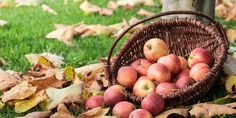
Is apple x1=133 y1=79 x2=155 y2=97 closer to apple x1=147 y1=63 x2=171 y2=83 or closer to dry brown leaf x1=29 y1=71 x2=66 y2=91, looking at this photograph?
apple x1=147 y1=63 x2=171 y2=83

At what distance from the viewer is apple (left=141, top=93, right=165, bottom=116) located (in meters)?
2.43

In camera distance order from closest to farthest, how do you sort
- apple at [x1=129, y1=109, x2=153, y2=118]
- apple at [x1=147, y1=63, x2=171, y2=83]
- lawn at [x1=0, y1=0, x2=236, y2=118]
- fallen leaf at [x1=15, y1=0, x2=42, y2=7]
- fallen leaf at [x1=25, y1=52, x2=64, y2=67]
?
1. apple at [x1=129, y1=109, x2=153, y2=118]
2. apple at [x1=147, y1=63, x2=171, y2=83]
3. fallen leaf at [x1=25, y1=52, x2=64, y2=67]
4. lawn at [x1=0, y1=0, x2=236, y2=118]
5. fallen leaf at [x1=15, y1=0, x2=42, y2=7]

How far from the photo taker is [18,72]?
3.17 metres

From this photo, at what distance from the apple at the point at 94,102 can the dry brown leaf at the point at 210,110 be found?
46cm

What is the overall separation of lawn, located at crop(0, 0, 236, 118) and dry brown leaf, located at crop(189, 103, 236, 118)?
33cm

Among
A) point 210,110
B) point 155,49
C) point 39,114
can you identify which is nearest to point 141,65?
point 155,49

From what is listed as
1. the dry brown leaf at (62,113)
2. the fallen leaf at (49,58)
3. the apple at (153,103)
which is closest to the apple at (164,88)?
the apple at (153,103)

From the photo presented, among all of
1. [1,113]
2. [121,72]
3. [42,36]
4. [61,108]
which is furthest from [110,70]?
[42,36]

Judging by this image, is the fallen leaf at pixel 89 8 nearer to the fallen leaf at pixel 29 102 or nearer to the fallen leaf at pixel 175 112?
the fallen leaf at pixel 29 102

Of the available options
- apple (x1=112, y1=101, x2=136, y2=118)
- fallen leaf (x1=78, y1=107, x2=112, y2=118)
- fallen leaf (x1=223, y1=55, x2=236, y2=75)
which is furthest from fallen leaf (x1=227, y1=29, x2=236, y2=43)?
fallen leaf (x1=78, y1=107, x2=112, y2=118)

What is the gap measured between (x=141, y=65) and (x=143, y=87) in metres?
0.24

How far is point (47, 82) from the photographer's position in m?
2.83

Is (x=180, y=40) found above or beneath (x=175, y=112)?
above

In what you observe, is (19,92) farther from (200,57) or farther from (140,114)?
(200,57)
